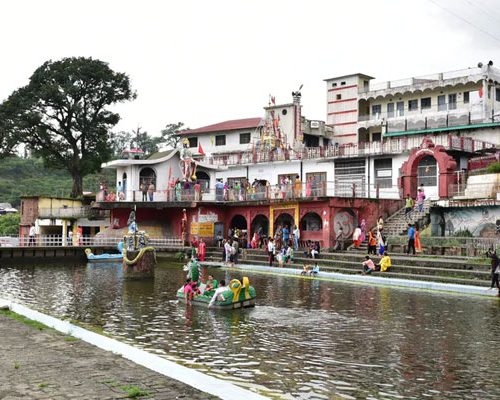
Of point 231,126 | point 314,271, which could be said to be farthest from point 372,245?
point 231,126

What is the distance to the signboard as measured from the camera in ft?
144

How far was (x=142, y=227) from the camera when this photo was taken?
153 ft

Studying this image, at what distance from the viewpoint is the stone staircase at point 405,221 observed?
35.8 m

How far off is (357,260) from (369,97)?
27.7 meters

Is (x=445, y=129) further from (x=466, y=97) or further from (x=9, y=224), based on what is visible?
(x=9, y=224)

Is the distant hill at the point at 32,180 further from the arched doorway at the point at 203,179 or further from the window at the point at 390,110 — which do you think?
the window at the point at 390,110

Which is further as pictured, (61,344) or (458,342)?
(458,342)

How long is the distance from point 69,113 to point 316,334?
51566 millimetres

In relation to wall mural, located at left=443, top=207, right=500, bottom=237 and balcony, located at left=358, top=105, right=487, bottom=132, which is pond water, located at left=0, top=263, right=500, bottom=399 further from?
balcony, located at left=358, top=105, right=487, bottom=132

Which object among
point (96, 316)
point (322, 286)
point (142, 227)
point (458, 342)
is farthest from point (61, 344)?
point (142, 227)

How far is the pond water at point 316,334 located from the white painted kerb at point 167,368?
2.99 feet

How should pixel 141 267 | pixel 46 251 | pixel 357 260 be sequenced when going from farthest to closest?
pixel 46 251, pixel 357 260, pixel 141 267

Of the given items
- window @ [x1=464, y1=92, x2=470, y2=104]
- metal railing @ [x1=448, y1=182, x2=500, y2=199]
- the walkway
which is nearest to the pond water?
the walkway

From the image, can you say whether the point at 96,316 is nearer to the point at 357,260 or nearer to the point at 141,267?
the point at 141,267
